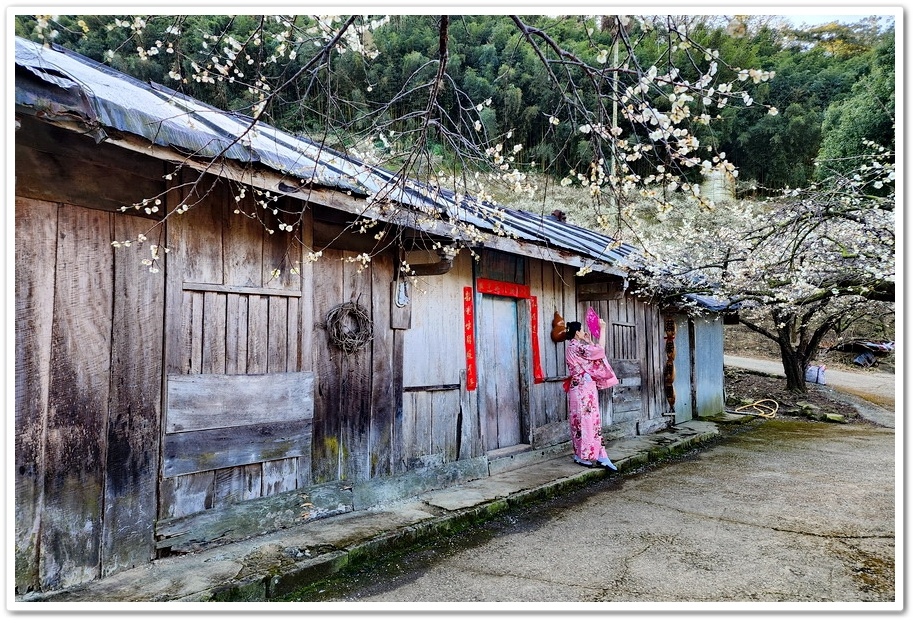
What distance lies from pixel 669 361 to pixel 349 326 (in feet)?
26.6

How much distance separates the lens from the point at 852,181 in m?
5.89

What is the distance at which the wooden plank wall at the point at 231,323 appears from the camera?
11.5 ft

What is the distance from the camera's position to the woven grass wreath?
14.6 ft

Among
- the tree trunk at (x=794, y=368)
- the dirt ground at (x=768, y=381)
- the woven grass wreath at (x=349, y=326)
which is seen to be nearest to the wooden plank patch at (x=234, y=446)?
the woven grass wreath at (x=349, y=326)

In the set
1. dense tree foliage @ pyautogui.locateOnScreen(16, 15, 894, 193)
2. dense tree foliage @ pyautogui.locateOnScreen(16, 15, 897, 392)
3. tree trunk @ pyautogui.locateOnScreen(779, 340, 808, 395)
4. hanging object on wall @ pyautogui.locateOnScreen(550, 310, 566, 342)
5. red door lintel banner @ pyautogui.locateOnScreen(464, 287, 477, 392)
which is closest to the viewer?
dense tree foliage @ pyautogui.locateOnScreen(16, 15, 897, 392)

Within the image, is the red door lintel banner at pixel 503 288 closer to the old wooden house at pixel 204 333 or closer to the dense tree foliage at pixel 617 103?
the old wooden house at pixel 204 333

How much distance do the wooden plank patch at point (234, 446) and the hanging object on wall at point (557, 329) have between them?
4.01m

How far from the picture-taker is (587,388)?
22.0ft

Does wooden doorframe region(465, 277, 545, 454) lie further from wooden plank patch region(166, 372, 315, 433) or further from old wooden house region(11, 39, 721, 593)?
wooden plank patch region(166, 372, 315, 433)

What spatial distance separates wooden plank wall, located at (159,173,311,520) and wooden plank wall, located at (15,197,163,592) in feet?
0.51

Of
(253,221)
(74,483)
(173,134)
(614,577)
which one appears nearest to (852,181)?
(614,577)

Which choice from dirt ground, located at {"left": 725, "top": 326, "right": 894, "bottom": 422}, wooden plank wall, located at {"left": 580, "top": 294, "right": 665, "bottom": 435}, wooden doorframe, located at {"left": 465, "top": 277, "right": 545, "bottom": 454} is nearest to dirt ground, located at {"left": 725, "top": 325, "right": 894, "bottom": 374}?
dirt ground, located at {"left": 725, "top": 326, "right": 894, "bottom": 422}
